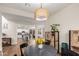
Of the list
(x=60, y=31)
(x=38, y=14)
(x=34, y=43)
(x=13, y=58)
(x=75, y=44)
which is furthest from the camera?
(x=60, y=31)

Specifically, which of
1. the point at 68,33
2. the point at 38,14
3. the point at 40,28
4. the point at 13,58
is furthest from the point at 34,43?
the point at 13,58

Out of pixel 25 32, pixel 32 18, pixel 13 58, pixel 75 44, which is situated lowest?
pixel 75 44

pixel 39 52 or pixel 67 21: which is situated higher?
pixel 67 21

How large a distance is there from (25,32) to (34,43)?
0.39 meters

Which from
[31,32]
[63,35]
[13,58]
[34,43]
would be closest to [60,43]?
[63,35]

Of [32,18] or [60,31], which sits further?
[60,31]

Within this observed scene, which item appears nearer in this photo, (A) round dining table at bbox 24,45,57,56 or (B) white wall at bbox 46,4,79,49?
(A) round dining table at bbox 24,45,57,56

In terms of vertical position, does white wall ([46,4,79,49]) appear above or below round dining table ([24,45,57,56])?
above

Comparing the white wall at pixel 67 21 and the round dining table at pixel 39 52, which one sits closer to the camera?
the round dining table at pixel 39 52

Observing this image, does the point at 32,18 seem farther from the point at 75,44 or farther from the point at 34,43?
the point at 75,44

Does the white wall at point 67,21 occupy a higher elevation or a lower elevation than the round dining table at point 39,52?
higher

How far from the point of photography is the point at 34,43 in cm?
266

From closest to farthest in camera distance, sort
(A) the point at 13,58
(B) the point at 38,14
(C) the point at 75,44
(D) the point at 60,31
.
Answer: (A) the point at 13,58, (B) the point at 38,14, (C) the point at 75,44, (D) the point at 60,31

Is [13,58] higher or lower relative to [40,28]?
lower
